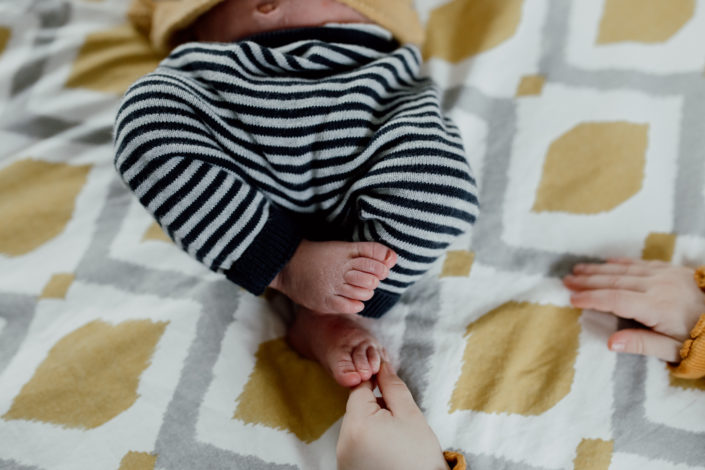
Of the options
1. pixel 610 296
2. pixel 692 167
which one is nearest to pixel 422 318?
pixel 610 296

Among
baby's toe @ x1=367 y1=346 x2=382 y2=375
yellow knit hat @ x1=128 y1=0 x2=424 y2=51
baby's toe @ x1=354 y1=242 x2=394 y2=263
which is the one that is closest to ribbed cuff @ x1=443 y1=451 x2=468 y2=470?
baby's toe @ x1=367 y1=346 x2=382 y2=375

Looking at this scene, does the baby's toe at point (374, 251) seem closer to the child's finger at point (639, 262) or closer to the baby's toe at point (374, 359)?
the baby's toe at point (374, 359)

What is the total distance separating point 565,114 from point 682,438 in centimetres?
49

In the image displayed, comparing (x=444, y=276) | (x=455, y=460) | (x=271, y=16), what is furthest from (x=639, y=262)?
(x=271, y=16)

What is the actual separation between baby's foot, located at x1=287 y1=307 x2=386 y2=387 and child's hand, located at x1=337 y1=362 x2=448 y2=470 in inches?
1.2

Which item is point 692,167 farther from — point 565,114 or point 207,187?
point 207,187

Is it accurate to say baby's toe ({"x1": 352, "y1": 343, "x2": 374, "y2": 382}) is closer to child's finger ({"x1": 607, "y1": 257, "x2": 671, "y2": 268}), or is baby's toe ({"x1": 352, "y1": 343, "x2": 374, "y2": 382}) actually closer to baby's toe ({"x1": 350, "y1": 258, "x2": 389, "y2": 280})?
baby's toe ({"x1": 350, "y1": 258, "x2": 389, "y2": 280})

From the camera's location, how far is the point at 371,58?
33.4 inches

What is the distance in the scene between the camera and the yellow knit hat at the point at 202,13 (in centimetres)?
85

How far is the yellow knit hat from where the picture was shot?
0.85 metres

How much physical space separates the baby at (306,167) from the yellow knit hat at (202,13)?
1 cm

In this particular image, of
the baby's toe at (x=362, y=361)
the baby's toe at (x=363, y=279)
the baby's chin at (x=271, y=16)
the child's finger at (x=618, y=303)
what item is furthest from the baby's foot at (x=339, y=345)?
the baby's chin at (x=271, y=16)

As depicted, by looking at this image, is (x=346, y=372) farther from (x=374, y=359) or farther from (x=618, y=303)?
(x=618, y=303)

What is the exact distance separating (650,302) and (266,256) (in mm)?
491
